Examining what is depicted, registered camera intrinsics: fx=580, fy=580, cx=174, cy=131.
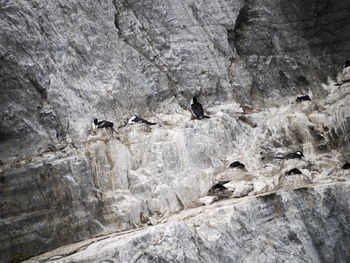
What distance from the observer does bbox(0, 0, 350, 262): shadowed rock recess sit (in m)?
15.1

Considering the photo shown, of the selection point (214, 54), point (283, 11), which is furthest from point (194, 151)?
point (283, 11)

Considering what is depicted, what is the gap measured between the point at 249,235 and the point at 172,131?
4.30m

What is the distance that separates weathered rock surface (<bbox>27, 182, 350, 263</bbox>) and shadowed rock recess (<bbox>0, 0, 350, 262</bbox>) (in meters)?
0.04

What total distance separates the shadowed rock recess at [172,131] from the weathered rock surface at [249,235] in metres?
0.04

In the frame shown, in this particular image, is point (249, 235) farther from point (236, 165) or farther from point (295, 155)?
point (295, 155)

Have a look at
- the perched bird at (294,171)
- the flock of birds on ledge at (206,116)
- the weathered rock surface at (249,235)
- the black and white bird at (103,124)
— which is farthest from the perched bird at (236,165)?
the black and white bird at (103,124)

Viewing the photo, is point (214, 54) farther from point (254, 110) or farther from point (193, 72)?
point (254, 110)

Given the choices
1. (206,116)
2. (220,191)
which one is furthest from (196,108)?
(220,191)

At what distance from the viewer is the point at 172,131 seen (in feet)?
58.7

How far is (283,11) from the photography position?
23266 millimetres

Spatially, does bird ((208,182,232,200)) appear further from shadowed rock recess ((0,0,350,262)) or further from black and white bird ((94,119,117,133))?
black and white bird ((94,119,117,133))

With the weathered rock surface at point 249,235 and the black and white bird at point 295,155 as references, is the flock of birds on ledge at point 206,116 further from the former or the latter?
the weathered rock surface at point 249,235

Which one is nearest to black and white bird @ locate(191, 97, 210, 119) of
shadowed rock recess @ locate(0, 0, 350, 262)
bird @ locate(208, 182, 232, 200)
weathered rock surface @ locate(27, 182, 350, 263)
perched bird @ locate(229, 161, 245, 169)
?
shadowed rock recess @ locate(0, 0, 350, 262)

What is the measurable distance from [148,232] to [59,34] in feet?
25.1
